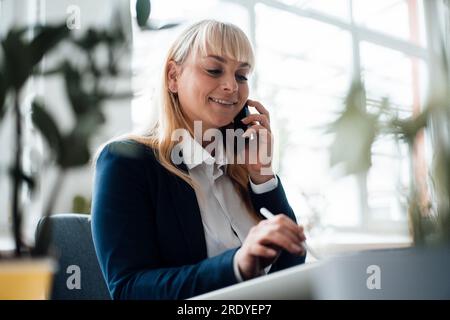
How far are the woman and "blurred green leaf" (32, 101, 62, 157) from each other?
0.08 metres

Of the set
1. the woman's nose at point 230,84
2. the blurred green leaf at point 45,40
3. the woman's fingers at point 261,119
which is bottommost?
the woman's fingers at point 261,119

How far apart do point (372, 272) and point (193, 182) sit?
341mm

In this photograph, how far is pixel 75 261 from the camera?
0.83 metres

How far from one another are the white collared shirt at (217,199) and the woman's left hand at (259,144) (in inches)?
0.8

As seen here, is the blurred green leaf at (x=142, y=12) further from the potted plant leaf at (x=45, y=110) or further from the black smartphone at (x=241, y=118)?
the black smartphone at (x=241, y=118)

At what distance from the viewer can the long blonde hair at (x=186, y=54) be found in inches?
31.9

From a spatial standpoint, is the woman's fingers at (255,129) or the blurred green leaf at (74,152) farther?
the woman's fingers at (255,129)

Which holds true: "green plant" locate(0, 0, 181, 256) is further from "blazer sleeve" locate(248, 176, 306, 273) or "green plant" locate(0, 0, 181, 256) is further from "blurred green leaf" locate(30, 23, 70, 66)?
"blazer sleeve" locate(248, 176, 306, 273)

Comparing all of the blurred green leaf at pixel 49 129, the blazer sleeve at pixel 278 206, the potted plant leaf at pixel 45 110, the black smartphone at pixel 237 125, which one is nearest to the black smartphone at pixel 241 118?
the black smartphone at pixel 237 125

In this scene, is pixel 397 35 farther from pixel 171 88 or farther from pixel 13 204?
pixel 13 204

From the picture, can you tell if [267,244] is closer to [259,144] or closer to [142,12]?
[259,144]

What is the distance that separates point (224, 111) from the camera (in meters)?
0.85

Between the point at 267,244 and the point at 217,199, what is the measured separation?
178 mm

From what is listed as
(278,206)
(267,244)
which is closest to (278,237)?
(267,244)
